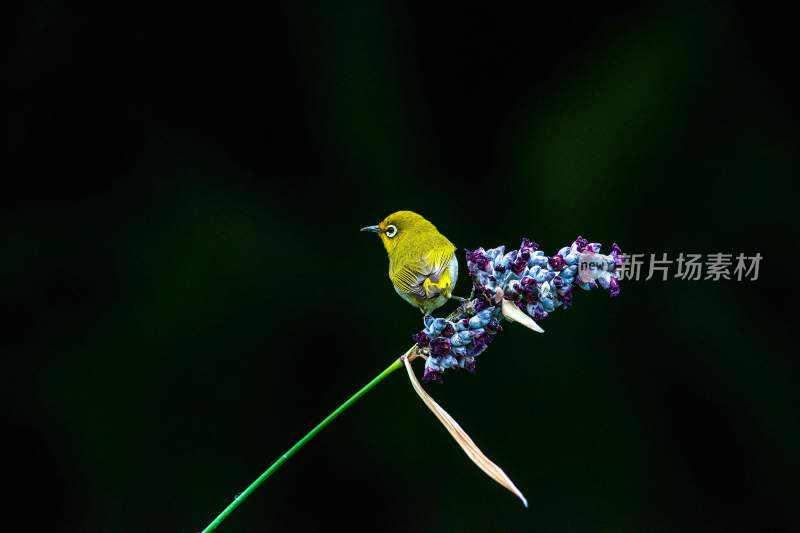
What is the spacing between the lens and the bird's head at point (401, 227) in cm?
139

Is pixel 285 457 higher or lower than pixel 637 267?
lower

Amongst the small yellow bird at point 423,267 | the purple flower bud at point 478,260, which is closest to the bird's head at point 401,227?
the small yellow bird at point 423,267

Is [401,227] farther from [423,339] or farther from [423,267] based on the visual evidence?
[423,339]

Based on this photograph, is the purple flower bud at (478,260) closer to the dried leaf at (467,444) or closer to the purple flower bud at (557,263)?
the purple flower bud at (557,263)

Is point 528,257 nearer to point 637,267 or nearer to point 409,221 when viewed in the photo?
point 637,267

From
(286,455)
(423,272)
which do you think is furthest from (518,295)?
(286,455)

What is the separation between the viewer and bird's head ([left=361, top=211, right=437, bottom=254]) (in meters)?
1.39

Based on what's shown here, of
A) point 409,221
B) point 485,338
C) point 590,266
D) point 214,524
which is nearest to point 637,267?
point 590,266

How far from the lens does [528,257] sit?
1.14 metres

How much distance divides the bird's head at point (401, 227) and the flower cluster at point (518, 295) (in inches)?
11.1

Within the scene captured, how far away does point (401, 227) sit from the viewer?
1.43m

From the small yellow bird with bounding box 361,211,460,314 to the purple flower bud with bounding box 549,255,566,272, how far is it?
216 millimetres

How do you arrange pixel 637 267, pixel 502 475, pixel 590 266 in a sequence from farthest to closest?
1. pixel 637 267
2. pixel 590 266
3. pixel 502 475

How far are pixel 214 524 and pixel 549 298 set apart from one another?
1.75ft
